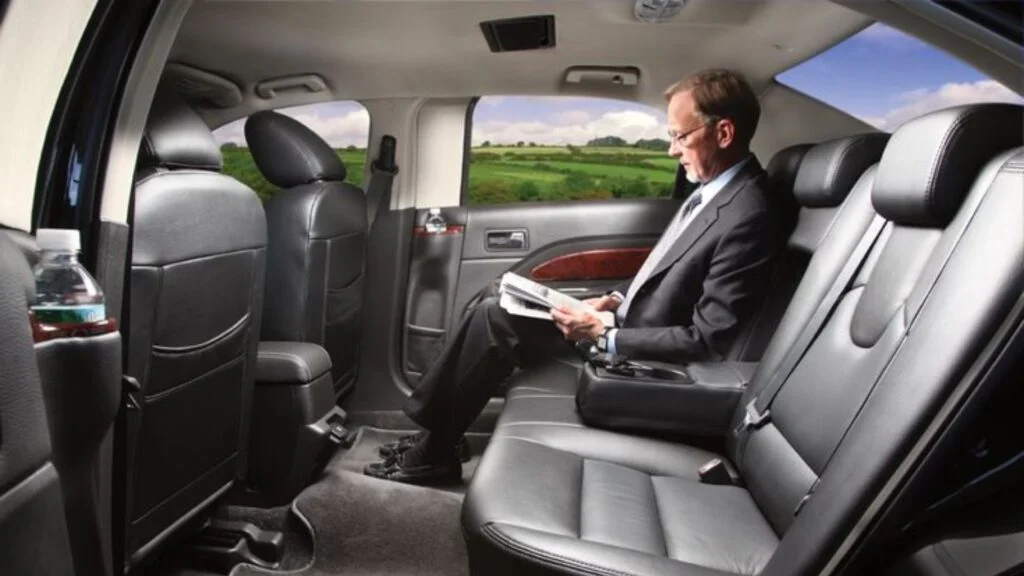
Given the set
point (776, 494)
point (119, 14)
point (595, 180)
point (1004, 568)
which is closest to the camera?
point (1004, 568)

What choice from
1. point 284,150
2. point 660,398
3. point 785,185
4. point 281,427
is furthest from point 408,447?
point 785,185

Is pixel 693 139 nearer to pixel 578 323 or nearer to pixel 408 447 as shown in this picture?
pixel 578 323

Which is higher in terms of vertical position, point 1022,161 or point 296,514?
point 1022,161

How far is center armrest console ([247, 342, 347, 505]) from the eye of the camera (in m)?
2.03

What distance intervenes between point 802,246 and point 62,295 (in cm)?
171

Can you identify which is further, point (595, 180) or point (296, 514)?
point (595, 180)

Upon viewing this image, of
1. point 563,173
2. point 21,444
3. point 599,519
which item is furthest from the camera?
point 563,173

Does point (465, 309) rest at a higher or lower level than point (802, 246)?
lower

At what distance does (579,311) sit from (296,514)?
102cm

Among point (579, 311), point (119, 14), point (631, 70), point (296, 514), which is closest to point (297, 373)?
point (296, 514)

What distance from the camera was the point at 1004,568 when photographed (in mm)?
790

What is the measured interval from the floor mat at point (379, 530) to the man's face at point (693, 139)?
1281mm

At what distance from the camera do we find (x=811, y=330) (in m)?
1.46

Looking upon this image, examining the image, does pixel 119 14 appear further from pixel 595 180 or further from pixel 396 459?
pixel 595 180
